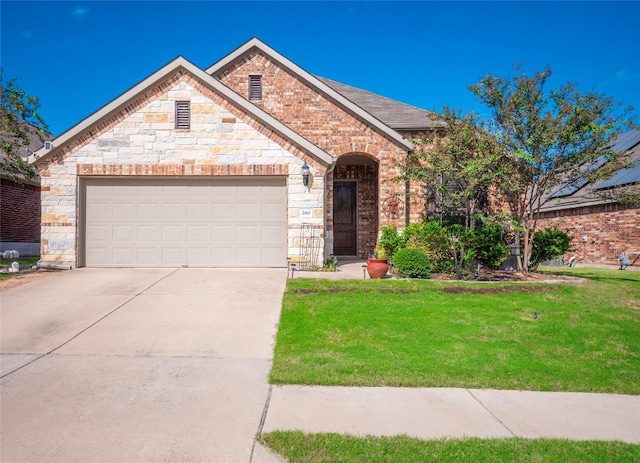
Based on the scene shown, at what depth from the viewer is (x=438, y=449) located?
3475 millimetres

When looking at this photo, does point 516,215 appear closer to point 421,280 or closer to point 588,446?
point 421,280

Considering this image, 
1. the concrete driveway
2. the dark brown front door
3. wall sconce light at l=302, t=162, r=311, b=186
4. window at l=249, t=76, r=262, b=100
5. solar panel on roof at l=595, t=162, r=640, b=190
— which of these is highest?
window at l=249, t=76, r=262, b=100

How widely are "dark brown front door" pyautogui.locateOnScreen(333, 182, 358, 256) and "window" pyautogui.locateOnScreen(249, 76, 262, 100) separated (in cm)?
427

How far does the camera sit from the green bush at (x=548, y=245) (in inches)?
484

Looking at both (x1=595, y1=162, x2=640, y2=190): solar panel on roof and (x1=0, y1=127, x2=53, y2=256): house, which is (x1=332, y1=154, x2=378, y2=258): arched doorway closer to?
(x1=595, y1=162, x2=640, y2=190): solar panel on roof

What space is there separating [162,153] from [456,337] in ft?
29.8

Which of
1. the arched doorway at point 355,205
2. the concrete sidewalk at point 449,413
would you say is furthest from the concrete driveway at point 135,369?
the arched doorway at point 355,205

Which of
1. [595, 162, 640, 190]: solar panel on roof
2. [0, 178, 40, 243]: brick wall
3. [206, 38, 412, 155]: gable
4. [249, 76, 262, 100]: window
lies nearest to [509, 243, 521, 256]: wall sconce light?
[206, 38, 412, 155]: gable

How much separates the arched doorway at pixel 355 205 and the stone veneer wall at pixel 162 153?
418 centimetres

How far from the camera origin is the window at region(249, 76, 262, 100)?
15109mm

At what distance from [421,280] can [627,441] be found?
6.45 metres

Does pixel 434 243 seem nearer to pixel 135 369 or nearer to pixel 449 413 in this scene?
pixel 449 413

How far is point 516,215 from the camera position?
12312 millimetres

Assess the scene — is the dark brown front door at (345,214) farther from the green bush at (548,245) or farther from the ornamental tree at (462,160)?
the green bush at (548,245)
